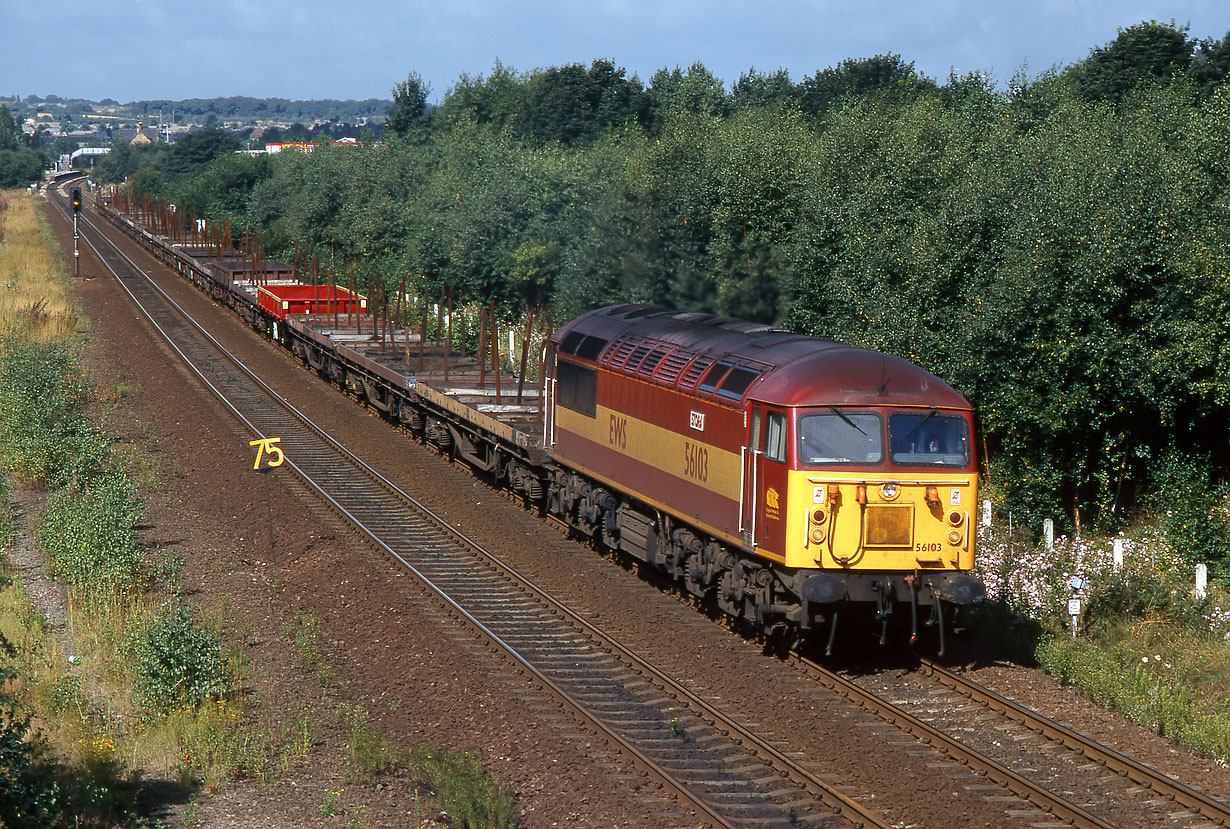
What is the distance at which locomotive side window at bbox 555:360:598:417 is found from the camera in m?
18.2

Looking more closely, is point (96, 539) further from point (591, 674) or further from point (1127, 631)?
point (1127, 631)

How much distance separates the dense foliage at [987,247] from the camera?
61.7 feet

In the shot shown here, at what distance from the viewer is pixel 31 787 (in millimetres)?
9336

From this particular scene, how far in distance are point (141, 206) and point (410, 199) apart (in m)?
59.8

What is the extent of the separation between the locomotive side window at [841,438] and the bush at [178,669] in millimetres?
6386

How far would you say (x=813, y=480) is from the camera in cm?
1311

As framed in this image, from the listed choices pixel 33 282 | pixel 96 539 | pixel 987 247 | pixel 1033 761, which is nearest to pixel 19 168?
pixel 33 282

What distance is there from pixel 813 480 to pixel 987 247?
10004 mm

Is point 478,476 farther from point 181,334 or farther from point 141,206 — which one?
point 141,206

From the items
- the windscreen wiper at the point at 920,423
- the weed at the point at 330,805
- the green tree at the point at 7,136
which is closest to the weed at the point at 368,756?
the weed at the point at 330,805

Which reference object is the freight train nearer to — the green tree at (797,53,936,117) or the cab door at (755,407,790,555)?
the cab door at (755,407,790,555)

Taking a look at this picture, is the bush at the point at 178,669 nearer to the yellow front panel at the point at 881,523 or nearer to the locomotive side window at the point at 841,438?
the yellow front panel at the point at 881,523

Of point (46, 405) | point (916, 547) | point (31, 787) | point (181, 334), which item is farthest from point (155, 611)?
point (181, 334)

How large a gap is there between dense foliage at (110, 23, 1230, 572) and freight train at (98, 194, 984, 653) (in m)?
5.16
